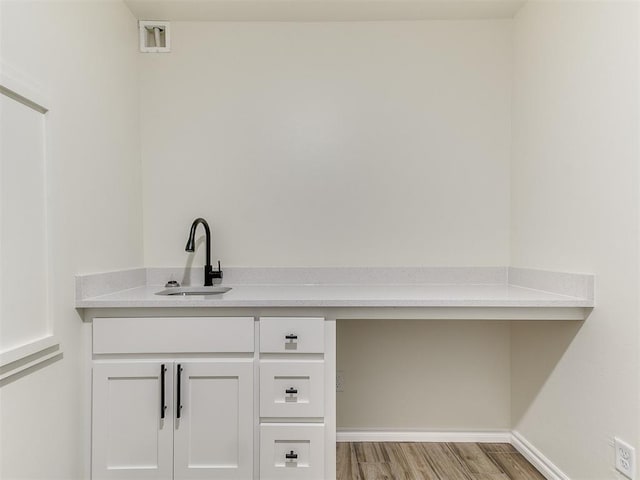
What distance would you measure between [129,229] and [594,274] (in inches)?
84.9

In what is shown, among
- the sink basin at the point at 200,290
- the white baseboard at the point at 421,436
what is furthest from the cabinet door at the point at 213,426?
the white baseboard at the point at 421,436

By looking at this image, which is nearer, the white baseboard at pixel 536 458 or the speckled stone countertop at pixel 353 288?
the speckled stone countertop at pixel 353 288

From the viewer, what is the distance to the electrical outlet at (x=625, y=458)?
1365mm

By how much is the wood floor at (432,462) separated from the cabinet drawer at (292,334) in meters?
0.74

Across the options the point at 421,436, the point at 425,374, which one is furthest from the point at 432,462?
the point at 425,374

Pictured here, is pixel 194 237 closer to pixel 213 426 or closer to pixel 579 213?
pixel 213 426

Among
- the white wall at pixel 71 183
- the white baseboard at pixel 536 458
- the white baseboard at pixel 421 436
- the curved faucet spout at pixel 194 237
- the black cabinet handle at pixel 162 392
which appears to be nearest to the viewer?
the white wall at pixel 71 183

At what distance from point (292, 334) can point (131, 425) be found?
75 centimetres

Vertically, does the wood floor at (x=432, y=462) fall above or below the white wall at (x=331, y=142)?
below

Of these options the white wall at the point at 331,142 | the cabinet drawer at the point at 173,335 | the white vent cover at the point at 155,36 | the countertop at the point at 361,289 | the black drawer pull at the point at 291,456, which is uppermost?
the white vent cover at the point at 155,36

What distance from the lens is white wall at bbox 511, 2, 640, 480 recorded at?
4.58ft

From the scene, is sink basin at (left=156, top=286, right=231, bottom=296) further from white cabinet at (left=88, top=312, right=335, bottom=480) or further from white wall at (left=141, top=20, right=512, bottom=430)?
white cabinet at (left=88, top=312, right=335, bottom=480)

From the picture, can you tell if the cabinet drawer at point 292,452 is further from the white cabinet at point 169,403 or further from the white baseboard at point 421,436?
the white baseboard at point 421,436

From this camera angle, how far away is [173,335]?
63.7 inches
